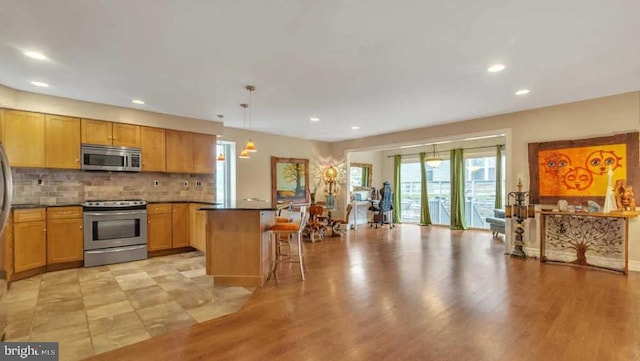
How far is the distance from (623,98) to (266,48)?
511 cm

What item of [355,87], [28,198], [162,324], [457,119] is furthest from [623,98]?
[28,198]

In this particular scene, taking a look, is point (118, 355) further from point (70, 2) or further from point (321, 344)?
point (70, 2)

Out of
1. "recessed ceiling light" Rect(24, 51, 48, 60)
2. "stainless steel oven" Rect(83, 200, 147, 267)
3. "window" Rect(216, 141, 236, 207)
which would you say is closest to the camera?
"recessed ceiling light" Rect(24, 51, 48, 60)

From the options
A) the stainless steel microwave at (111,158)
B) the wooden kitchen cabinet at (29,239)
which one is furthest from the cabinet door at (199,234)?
the wooden kitchen cabinet at (29,239)

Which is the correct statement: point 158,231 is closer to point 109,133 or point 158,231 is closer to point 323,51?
point 109,133

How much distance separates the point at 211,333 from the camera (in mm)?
2449

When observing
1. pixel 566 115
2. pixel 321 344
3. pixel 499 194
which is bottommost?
pixel 321 344

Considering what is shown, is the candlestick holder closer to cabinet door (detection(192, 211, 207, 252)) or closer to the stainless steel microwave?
cabinet door (detection(192, 211, 207, 252))

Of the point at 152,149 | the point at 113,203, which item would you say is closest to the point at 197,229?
the point at 113,203

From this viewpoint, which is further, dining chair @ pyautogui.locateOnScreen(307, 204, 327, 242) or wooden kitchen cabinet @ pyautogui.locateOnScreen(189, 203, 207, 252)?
dining chair @ pyautogui.locateOnScreen(307, 204, 327, 242)

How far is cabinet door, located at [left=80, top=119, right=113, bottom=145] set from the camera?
15.2 ft

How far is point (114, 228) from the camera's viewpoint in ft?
15.4

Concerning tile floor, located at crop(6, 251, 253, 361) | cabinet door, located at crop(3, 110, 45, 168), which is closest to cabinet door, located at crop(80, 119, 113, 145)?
cabinet door, located at crop(3, 110, 45, 168)

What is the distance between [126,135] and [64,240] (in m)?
1.83
